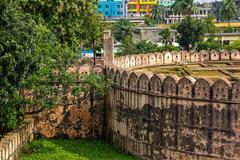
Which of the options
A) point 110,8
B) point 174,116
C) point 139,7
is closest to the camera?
point 174,116

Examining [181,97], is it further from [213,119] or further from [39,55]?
[39,55]

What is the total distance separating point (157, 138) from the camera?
1800 centimetres

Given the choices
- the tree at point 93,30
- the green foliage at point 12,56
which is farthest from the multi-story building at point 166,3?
the green foliage at point 12,56

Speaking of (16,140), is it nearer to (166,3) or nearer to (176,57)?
(176,57)

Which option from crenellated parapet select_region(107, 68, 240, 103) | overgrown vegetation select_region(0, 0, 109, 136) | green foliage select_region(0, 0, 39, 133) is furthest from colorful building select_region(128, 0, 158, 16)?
green foliage select_region(0, 0, 39, 133)

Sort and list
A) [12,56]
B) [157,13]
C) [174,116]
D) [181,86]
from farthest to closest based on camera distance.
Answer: [157,13]
[174,116]
[181,86]
[12,56]

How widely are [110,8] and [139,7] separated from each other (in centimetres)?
770

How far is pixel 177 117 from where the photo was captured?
17.4 meters

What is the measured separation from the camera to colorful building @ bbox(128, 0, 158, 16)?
128m

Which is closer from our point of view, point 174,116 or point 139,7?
point 174,116

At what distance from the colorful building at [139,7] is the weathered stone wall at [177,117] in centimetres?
10989

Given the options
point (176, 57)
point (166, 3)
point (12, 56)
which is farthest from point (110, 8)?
point (12, 56)

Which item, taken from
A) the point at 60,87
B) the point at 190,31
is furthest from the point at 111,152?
the point at 190,31

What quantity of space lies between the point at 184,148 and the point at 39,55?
598 centimetres
